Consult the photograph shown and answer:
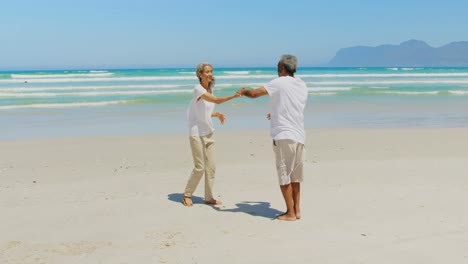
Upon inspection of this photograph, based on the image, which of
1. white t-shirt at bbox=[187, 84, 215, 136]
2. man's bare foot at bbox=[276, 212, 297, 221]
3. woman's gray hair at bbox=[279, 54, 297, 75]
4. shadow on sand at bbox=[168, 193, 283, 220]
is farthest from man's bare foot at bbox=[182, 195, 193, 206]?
woman's gray hair at bbox=[279, 54, 297, 75]

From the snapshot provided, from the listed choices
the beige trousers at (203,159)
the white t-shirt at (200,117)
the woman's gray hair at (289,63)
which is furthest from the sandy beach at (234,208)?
the woman's gray hair at (289,63)

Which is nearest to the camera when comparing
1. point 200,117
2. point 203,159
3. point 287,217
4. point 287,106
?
point 287,106

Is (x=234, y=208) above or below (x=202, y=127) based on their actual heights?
below

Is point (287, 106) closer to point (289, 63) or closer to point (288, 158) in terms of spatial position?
point (289, 63)

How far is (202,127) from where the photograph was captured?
18.7 feet

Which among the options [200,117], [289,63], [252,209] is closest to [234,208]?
[252,209]

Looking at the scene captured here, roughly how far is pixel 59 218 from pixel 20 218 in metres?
0.43

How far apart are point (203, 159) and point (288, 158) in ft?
3.85

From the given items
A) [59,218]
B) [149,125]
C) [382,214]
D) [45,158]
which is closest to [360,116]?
[149,125]

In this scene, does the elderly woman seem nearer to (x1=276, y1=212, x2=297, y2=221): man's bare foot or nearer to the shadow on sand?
the shadow on sand

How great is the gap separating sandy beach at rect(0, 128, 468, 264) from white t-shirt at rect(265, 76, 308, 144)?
2.98 ft

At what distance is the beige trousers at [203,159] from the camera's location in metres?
5.71

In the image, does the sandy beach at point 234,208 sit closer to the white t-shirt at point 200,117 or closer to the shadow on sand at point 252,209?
the shadow on sand at point 252,209

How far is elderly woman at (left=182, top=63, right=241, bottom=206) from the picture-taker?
555cm
